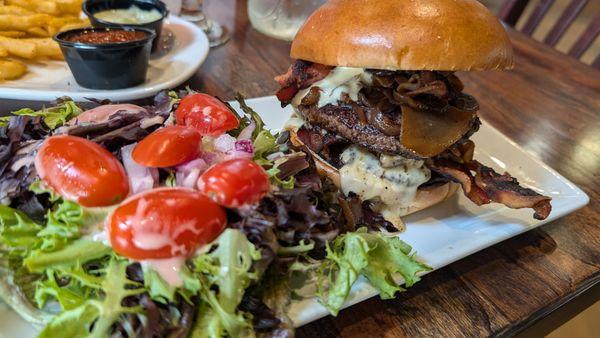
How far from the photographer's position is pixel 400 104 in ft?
5.75

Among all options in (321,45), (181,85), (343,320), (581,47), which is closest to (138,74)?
(181,85)

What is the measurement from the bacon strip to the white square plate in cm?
9

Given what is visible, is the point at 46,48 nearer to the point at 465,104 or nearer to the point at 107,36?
the point at 107,36

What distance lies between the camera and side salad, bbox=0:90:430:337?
3.78 ft

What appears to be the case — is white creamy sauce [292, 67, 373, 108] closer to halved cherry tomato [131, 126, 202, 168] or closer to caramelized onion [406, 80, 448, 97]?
caramelized onion [406, 80, 448, 97]

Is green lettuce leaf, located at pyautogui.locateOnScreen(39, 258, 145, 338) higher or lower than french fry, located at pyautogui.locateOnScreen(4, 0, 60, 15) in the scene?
higher

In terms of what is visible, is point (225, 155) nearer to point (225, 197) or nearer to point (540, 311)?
point (225, 197)

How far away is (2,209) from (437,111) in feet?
4.91

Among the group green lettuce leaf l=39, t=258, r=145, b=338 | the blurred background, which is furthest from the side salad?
the blurred background

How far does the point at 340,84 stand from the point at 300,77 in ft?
0.63

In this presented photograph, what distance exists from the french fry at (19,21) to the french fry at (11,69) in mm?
256

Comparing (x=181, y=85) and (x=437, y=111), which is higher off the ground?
(x=437, y=111)

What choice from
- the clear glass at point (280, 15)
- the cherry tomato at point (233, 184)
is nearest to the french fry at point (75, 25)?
the clear glass at point (280, 15)

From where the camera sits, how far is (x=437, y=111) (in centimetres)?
180
